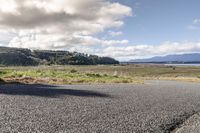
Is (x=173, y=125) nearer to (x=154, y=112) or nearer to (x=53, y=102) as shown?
(x=154, y=112)

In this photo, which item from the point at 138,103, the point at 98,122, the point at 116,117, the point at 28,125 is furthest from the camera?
the point at 138,103

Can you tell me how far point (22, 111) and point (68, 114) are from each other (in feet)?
10.1

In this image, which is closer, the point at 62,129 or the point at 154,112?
the point at 62,129

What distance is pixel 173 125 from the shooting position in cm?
2050

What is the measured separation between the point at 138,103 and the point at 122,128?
11.0 m

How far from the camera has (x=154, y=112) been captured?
2488cm

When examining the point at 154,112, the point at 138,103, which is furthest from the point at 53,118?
the point at 138,103

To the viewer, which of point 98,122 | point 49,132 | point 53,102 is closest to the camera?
point 49,132

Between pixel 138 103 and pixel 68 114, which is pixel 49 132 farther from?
pixel 138 103

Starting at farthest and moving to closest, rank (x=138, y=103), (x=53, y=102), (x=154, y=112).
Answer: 1. (x=138, y=103)
2. (x=53, y=102)
3. (x=154, y=112)

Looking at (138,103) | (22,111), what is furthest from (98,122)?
(138,103)

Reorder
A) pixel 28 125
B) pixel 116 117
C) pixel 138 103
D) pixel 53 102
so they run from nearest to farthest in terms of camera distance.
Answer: pixel 28 125 < pixel 116 117 < pixel 53 102 < pixel 138 103

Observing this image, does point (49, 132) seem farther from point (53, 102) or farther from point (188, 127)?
point (53, 102)

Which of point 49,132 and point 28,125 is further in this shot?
point 28,125
